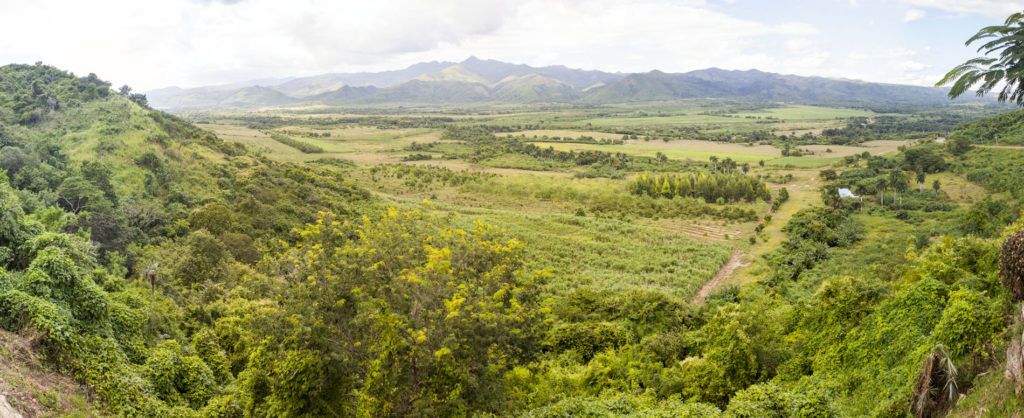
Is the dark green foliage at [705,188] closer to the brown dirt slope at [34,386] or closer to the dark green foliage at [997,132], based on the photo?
the dark green foliage at [997,132]

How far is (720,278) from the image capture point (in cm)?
4116

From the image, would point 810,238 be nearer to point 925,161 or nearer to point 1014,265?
point 1014,265

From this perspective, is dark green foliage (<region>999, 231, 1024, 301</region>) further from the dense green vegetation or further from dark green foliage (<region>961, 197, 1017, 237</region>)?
dark green foliage (<region>961, 197, 1017, 237</region>)

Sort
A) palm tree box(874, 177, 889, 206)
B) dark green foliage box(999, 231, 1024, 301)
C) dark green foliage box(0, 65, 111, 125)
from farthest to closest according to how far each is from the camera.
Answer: palm tree box(874, 177, 889, 206) → dark green foliage box(0, 65, 111, 125) → dark green foliage box(999, 231, 1024, 301)

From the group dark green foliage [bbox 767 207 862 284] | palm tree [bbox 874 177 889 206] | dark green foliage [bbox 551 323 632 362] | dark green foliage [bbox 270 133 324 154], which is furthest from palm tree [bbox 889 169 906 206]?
dark green foliage [bbox 270 133 324 154]

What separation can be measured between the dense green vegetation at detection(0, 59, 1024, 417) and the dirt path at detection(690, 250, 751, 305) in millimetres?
345

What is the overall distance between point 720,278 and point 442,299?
34.2 m

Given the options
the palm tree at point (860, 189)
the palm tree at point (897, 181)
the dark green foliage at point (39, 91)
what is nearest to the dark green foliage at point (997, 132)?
the palm tree at point (897, 181)

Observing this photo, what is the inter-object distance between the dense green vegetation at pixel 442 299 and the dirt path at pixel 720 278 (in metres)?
0.34

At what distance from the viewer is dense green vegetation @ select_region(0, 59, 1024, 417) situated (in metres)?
13.3

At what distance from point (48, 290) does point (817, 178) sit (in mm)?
99482

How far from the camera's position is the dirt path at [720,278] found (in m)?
36.5

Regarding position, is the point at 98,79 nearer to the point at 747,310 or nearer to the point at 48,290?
the point at 48,290

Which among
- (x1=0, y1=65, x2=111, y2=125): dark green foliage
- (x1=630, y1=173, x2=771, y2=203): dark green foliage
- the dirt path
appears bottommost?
the dirt path
